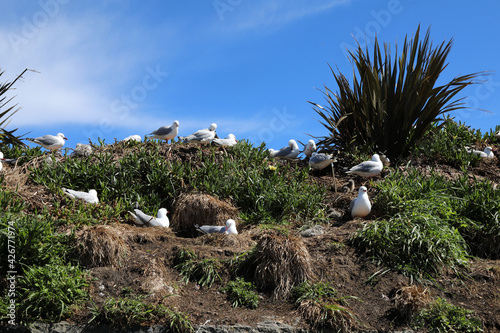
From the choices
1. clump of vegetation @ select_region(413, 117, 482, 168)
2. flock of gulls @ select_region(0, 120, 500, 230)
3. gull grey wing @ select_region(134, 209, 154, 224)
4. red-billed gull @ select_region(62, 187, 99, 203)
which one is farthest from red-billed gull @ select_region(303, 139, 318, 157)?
red-billed gull @ select_region(62, 187, 99, 203)

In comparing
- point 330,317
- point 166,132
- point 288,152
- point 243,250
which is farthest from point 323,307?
point 166,132

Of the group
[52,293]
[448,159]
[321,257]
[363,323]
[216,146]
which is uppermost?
[448,159]

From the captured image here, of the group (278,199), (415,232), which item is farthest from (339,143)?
(415,232)

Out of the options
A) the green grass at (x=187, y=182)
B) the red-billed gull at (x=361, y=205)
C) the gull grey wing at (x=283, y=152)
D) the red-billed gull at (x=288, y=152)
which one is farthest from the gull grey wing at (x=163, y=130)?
the red-billed gull at (x=361, y=205)

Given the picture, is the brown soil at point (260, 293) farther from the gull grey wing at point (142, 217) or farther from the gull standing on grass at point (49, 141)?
the gull standing on grass at point (49, 141)

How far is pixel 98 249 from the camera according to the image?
576 cm

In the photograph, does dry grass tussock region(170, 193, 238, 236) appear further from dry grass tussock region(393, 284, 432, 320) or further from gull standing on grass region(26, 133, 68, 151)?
gull standing on grass region(26, 133, 68, 151)

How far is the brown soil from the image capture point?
17.3 feet

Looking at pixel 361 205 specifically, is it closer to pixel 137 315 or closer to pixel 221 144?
pixel 221 144

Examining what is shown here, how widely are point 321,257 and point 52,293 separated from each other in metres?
2.93

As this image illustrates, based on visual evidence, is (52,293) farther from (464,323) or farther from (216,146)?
(216,146)

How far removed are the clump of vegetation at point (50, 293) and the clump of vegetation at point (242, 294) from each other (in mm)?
1473

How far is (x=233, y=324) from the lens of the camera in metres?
5.06

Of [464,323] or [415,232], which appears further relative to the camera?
[415,232]
